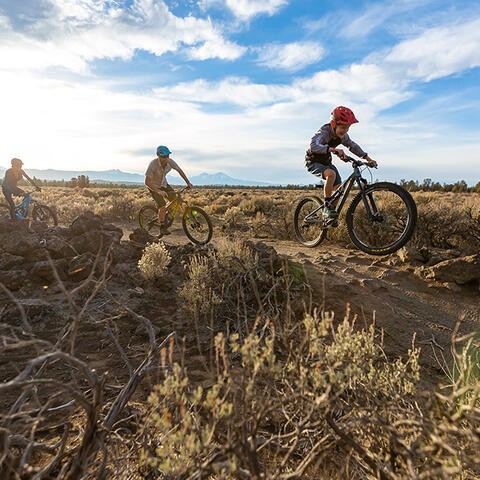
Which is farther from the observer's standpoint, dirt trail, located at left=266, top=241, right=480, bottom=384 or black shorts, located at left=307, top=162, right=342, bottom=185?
black shorts, located at left=307, top=162, right=342, bottom=185

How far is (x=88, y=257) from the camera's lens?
22.0 feet

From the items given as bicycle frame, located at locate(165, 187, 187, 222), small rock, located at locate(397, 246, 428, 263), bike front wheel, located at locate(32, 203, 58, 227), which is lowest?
small rock, located at locate(397, 246, 428, 263)

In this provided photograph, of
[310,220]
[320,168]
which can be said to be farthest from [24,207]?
[320,168]

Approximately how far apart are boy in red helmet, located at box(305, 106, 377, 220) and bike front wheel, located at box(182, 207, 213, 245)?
3302mm

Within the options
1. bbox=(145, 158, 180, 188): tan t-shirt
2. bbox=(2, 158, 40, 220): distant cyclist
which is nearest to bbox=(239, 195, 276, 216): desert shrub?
bbox=(145, 158, 180, 188): tan t-shirt

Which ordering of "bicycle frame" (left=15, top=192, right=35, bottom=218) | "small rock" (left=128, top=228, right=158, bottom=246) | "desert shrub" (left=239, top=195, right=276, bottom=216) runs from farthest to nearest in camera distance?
1. "desert shrub" (left=239, top=195, right=276, bottom=216)
2. "bicycle frame" (left=15, top=192, right=35, bottom=218)
3. "small rock" (left=128, top=228, right=158, bottom=246)

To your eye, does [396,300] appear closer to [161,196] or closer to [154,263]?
[154,263]

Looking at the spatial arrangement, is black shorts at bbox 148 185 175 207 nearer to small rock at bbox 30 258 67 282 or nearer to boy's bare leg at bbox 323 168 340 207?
small rock at bbox 30 258 67 282

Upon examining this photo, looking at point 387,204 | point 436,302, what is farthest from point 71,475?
point 387,204

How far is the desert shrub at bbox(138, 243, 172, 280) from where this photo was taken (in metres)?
6.38

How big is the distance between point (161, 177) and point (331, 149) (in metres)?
4.90

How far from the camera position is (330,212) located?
6656mm

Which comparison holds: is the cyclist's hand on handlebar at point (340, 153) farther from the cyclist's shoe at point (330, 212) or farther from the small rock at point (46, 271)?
the small rock at point (46, 271)

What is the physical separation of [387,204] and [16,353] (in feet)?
28.3
